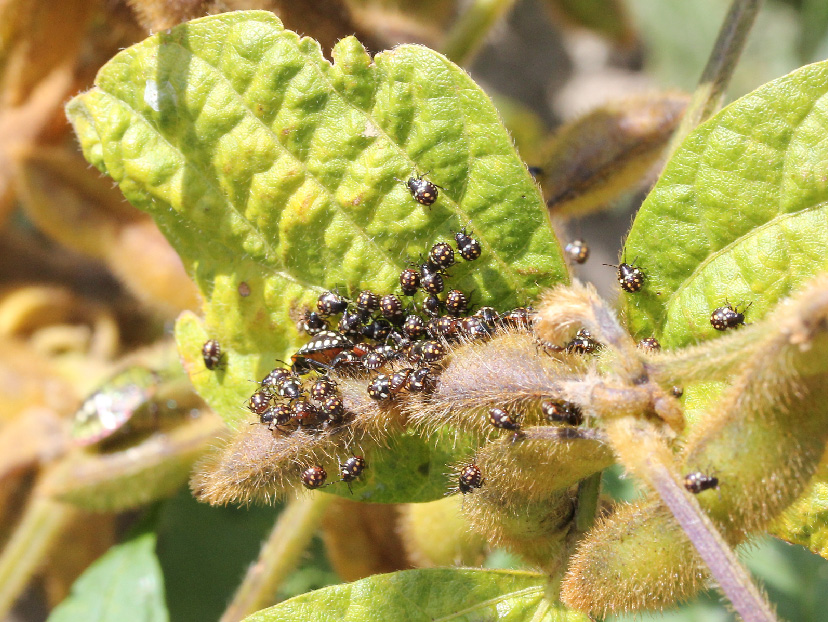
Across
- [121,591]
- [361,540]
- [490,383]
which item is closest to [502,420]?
[490,383]

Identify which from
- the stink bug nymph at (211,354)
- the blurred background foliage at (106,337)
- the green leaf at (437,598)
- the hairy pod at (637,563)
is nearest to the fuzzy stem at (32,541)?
the blurred background foliage at (106,337)

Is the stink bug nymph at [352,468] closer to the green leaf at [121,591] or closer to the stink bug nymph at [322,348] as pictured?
the stink bug nymph at [322,348]

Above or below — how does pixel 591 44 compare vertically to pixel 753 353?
below

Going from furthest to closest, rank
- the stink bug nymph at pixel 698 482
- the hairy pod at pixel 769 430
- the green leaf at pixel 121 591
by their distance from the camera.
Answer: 1. the green leaf at pixel 121 591
2. the stink bug nymph at pixel 698 482
3. the hairy pod at pixel 769 430

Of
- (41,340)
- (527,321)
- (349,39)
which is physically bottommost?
(41,340)

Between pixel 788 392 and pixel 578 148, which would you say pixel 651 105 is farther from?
pixel 788 392

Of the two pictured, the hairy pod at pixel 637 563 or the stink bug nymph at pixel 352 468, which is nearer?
the hairy pod at pixel 637 563

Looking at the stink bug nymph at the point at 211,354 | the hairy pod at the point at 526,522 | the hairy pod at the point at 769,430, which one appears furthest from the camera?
the stink bug nymph at the point at 211,354

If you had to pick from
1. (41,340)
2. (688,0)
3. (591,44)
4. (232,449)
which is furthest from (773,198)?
(591,44)
